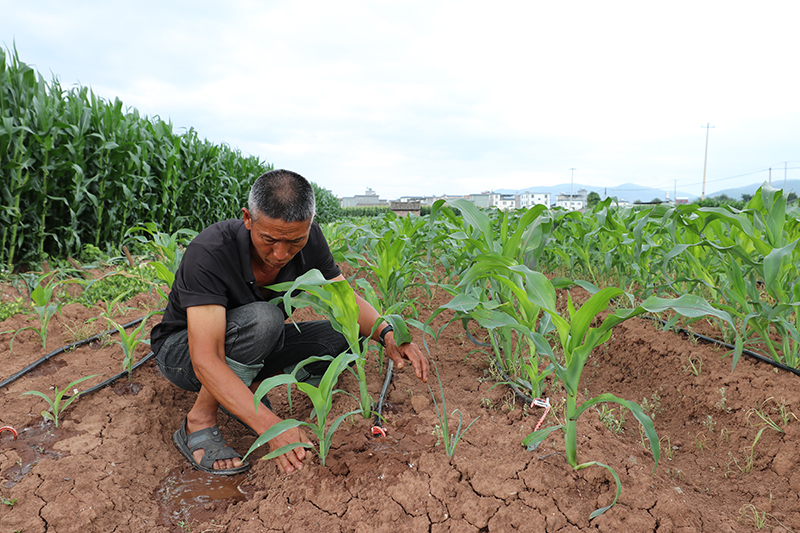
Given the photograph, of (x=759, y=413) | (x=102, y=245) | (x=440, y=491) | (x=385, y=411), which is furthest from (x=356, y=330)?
(x=102, y=245)

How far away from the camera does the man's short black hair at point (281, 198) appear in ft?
4.89

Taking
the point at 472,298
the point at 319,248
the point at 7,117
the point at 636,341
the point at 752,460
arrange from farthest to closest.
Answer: the point at 7,117 < the point at 636,341 < the point at 319,248 < the point at 752,460 < the point at 472,298

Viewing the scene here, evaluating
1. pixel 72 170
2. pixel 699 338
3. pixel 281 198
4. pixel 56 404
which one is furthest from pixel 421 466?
pixel 72 170

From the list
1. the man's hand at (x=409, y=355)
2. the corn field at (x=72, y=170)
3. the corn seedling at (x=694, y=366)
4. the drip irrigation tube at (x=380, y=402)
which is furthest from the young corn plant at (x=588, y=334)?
the corn field at (x=72, y=170)

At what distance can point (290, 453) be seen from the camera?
4.99ft

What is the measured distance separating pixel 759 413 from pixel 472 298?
1.27 m

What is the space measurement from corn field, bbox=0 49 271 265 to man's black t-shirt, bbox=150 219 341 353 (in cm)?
321

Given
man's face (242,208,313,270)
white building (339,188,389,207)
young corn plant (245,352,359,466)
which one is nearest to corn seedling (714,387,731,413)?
young corn plant (245,352,359,466)

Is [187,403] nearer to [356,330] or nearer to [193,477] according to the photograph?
[193,477]

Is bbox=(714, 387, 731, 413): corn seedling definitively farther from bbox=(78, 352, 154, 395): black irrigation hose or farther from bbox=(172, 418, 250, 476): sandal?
bbox=(78, 352, 154, 395): black irrigation hose

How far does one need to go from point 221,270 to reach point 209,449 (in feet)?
2.16

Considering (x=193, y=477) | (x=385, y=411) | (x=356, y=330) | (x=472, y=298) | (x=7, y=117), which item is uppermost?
(x=7, y=117)

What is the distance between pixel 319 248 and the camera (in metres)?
1.98

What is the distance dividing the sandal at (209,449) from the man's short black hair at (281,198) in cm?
86
